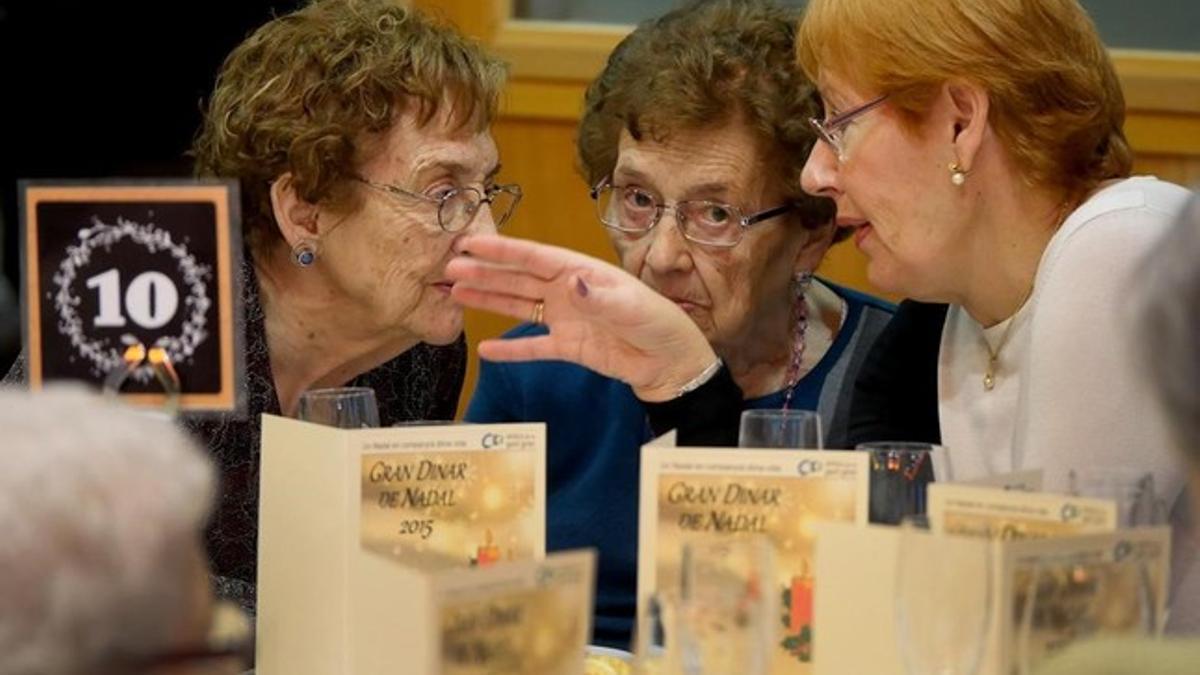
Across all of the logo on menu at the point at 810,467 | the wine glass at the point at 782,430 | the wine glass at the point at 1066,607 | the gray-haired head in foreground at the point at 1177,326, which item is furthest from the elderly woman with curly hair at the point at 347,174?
the gray-haired head in foreground at the point at 1177,326

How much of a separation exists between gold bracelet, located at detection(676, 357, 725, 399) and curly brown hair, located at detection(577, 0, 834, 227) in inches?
17.2

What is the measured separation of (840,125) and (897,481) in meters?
0.70

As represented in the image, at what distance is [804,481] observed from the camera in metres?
1.71

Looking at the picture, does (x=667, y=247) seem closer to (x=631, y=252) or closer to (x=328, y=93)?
(x=631, y=252)

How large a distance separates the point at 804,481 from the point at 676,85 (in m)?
1.01

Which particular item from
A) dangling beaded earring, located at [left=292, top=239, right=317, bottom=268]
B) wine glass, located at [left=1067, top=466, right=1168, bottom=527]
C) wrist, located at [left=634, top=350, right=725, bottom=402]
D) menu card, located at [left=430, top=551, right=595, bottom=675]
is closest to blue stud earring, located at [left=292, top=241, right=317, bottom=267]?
dangling beaded earring, located at [left=292, top=239, right=317, bottom=268]

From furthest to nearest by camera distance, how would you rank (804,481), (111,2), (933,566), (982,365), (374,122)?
1. (111,2)
2. (374,122)
3. (982,365)
4. (804,481)
5. (933,566)

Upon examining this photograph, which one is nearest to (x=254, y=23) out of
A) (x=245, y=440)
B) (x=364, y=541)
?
(x=245, y=440)

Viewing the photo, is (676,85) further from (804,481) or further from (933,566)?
(933,566)

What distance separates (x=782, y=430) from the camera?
1.79 meters

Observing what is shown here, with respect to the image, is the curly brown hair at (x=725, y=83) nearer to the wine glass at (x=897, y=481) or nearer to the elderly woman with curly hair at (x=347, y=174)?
the elderly woman with curly hair at (x=347, y=174)

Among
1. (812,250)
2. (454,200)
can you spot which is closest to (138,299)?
(454,200)

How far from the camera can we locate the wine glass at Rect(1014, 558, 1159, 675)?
1.46m

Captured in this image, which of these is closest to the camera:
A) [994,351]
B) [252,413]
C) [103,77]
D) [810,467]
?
[810,467]
